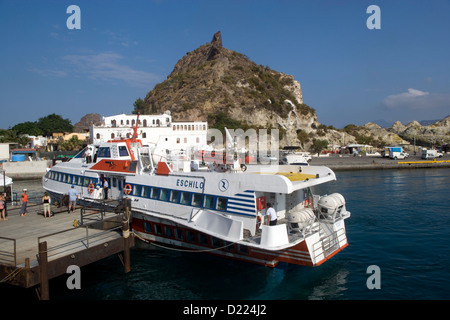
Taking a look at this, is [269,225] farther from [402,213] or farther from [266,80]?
[266,80]

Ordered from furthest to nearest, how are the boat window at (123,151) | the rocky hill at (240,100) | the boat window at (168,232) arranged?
the rocky hill at (240,100)
the boat window at (123,151)
the boat window at (168,232)

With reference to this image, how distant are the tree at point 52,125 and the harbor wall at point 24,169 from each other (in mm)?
57167

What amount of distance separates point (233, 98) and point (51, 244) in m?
83.4

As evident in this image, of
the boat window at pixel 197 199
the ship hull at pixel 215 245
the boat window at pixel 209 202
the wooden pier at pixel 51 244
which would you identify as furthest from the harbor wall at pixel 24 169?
the boat window at pixel 209 202

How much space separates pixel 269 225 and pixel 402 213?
16680 millimetres

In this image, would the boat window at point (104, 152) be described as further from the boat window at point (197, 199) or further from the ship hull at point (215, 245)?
the boat window at point (197, 199)

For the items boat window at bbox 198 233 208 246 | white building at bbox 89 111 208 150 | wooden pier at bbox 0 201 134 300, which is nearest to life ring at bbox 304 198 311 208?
boat window at bbox 198 233 208 246

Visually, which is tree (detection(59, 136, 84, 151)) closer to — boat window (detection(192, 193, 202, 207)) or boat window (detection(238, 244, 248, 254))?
boat window (detection(192, 193, 202, 207))

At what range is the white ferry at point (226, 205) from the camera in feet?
41.2

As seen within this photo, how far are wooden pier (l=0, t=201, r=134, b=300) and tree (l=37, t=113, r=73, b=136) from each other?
100 meters

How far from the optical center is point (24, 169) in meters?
54.9

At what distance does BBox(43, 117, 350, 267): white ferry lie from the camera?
1255 cm

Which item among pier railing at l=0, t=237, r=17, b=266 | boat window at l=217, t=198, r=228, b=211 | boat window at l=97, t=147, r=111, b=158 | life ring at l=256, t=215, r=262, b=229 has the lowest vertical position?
pier railing at l=0, t=237, r=17, b=266

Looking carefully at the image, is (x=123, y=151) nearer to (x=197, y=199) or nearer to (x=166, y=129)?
(x=197, y=199)
